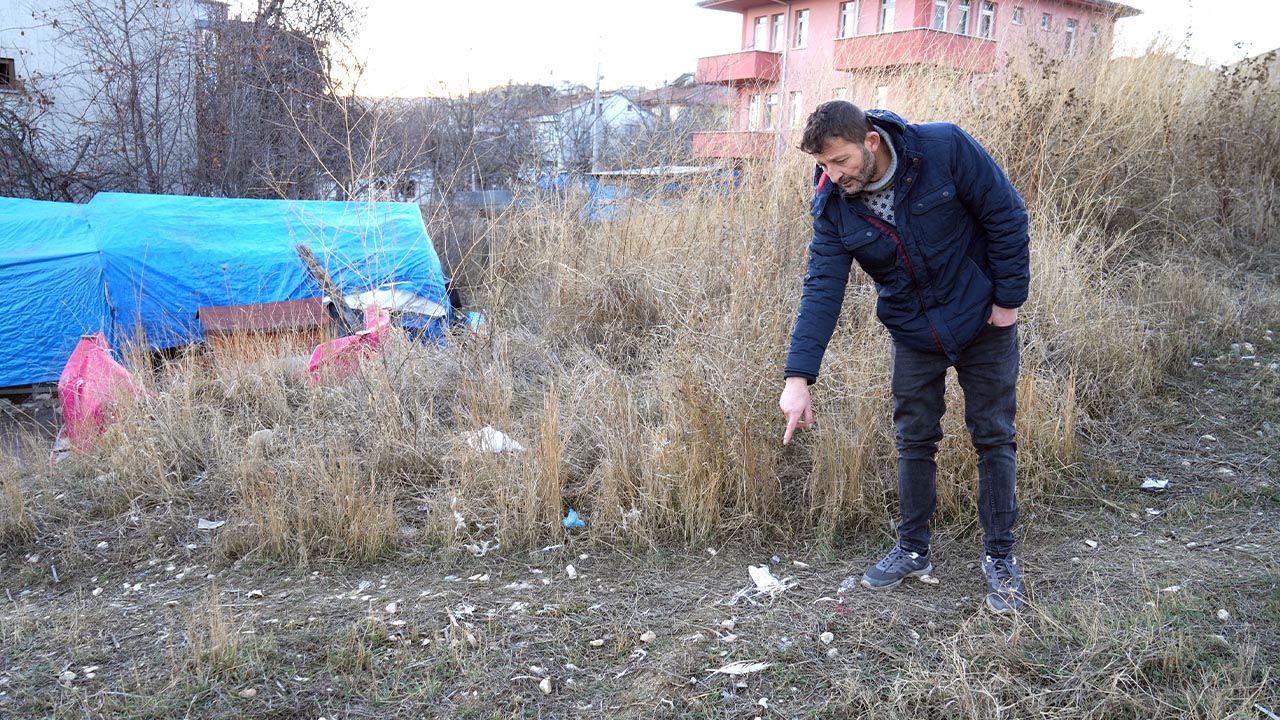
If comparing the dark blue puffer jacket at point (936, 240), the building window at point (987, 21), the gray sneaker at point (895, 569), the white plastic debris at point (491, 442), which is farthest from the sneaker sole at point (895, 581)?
the building window at point (987, 21)

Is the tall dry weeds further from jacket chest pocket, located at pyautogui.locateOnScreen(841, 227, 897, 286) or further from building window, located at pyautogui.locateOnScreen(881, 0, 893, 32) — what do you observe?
building window, located at pyautogui.locateOnScreen(881, 0, 893, 32)

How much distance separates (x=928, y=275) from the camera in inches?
104

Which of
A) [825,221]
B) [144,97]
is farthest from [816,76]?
[144,97]

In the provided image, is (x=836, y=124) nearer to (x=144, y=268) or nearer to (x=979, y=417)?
(x=979, y=417)

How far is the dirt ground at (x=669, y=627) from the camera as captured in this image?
2408mm

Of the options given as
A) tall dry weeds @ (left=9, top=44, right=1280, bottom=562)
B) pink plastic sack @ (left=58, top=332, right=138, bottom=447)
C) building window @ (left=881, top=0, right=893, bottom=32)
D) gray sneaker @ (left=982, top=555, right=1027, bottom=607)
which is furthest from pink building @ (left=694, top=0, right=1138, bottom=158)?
building window @ (left=881, top=0, right=893, bottom=32)

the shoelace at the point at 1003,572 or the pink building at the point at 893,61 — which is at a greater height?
the pink building at the point at 893,61

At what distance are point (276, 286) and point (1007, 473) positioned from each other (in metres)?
6.86

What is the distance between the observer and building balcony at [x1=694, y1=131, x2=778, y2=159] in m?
6.35

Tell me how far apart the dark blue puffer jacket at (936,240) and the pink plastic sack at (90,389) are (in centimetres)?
402

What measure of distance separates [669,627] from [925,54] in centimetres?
635

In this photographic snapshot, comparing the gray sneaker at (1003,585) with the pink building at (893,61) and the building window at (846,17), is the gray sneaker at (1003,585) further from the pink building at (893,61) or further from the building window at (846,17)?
the building window at (846,17)

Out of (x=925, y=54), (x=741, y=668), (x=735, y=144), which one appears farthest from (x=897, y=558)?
(x=925, y=54)

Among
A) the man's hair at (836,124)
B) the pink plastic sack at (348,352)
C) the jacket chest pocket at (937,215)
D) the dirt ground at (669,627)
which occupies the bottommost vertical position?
the dirt ground at (669,627)
